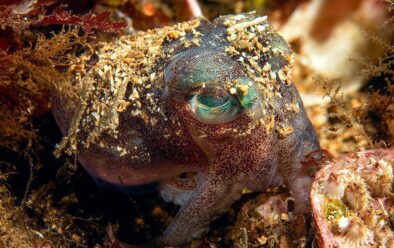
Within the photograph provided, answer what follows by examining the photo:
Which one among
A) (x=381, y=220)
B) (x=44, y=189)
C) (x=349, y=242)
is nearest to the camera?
(x=349, y=242)

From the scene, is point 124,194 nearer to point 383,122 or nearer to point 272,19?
point 383,122

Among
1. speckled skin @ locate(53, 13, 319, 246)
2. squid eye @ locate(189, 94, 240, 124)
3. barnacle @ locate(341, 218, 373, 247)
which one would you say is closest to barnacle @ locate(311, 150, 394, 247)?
barnacle @ locate(341, 218, 373, 247)

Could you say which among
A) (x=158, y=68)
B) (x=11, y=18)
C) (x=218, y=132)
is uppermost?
(x=11, y=18)

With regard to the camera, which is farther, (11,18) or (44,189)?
(44,189)

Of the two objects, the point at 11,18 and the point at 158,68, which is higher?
the point at 11,18

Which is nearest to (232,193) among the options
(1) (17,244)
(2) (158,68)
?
(2) (158,68)

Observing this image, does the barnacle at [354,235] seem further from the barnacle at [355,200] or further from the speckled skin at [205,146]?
the speckled skin at [205,146]
